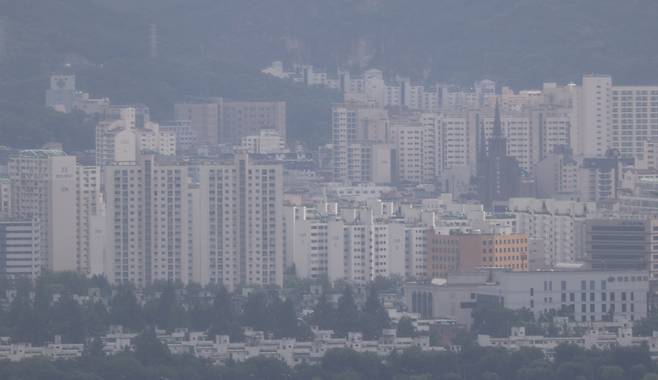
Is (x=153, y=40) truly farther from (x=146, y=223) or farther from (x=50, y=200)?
(x=146, y=223)

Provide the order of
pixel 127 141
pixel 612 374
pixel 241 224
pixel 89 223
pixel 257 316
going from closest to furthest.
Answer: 1. pixel 612 374
2. pixel 257 316
3. pixel 241 224
4. pixel 89 223
5. pixel 127 141

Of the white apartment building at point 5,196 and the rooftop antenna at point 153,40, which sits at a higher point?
the rooftop antenna at point 153,40

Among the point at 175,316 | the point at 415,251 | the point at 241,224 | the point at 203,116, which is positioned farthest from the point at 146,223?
the point at 203,116

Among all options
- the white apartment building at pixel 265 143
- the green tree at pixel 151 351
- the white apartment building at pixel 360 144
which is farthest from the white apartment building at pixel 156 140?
the green tree at pixel 151 351

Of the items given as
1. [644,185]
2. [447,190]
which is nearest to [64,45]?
[447,190]

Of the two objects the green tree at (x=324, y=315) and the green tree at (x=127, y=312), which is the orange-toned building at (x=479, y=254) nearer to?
the green tree at (x=324, y=315)

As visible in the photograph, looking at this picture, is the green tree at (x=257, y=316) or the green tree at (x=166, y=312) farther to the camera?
the green tree at (x=166, y=312)
